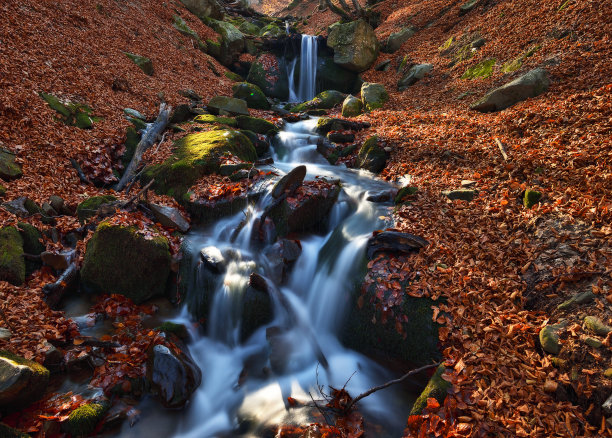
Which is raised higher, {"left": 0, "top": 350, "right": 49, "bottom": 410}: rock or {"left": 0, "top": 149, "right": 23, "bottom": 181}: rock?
{"left": 0, "top": 149, "right": 23, "bottom": 181}: rock

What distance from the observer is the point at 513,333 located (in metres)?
3.58

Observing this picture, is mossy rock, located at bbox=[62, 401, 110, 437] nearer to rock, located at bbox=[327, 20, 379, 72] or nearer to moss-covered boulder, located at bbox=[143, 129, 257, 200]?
moss-covered boulder, located at bbox=[143, 129, 257, 200]

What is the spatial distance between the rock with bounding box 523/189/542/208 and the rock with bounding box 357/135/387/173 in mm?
4026

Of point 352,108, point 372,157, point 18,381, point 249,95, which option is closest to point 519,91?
point 372,157

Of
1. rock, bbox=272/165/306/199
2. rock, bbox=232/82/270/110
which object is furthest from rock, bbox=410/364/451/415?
rock, bbox=232/82/270/110

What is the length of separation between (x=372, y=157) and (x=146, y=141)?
659 centimetres

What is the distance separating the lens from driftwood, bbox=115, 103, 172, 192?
7907 millimetres

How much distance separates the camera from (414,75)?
47.3 feet

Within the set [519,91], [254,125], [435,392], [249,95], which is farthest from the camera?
[249,95]

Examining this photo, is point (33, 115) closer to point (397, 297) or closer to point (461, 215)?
point (397, 297)

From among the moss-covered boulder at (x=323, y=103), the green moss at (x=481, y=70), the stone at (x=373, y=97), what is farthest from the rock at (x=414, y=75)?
the moss-covered boulder at (x=323, y=103)

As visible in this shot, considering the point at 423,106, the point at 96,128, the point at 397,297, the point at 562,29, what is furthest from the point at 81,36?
the point at 562,29

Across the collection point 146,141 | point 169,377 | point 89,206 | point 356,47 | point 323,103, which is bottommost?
point 169,377

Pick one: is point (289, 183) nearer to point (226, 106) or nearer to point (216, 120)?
point (216, 120)
